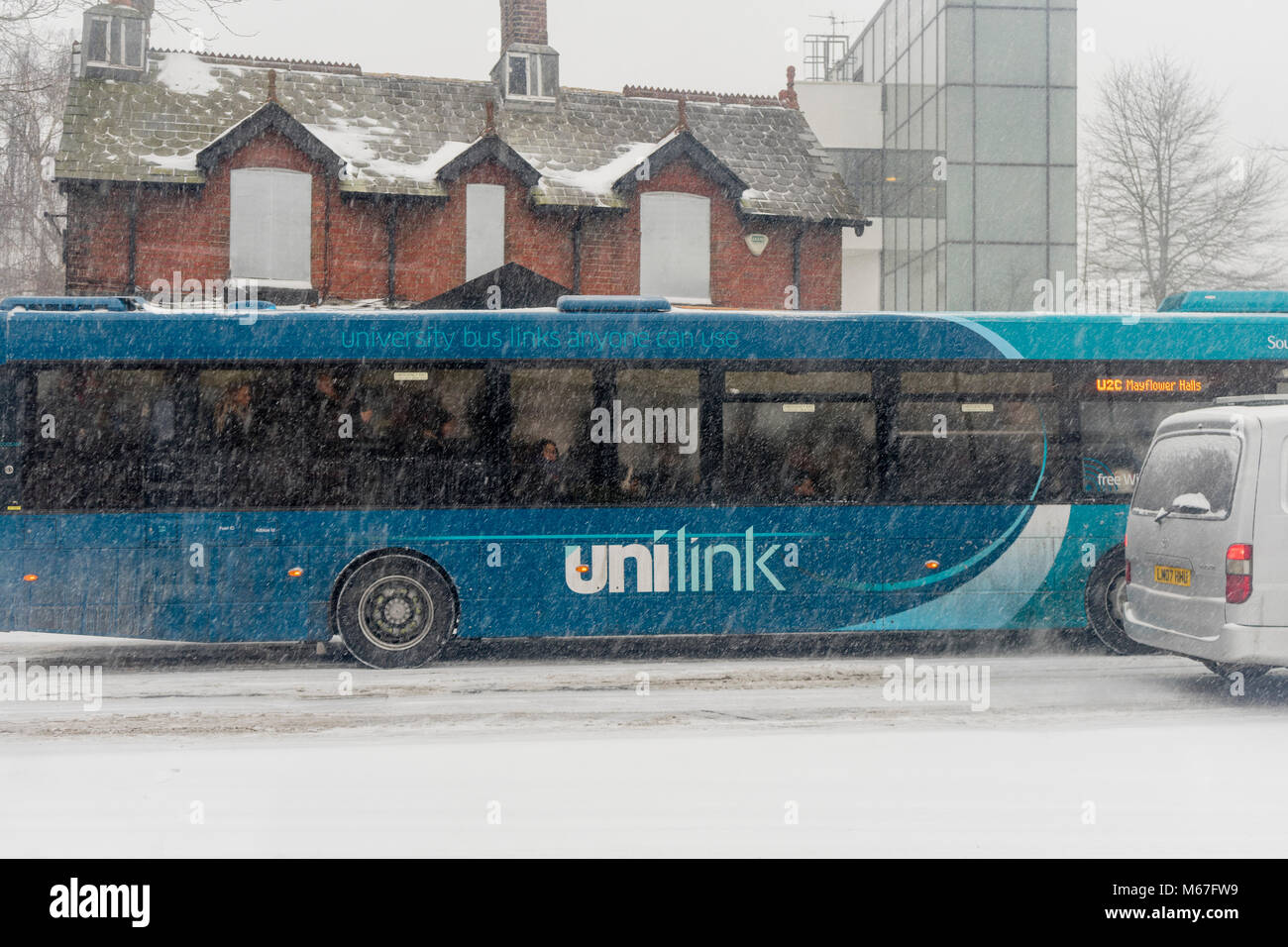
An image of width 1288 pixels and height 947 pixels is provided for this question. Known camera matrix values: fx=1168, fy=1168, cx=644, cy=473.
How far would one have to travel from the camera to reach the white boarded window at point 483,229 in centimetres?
2619

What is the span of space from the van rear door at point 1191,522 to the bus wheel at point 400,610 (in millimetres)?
5692

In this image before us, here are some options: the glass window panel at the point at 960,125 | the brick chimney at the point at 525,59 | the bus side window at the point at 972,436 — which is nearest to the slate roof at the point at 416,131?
the brick chimney at the point at 525,59

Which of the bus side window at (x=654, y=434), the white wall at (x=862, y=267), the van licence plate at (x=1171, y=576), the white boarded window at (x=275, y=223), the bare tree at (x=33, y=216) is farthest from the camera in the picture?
the white wall at (x=862, y=267)

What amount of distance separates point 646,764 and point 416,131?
75.2 ft

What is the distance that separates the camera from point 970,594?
10531 mm

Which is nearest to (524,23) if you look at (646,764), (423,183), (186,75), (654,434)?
(423,183)

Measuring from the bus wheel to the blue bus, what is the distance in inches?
1.0

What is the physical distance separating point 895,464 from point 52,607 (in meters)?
7.39

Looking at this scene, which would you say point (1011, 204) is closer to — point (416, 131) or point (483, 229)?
point (483, 229)

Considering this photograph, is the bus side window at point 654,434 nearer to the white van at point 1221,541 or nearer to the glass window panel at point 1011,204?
the white van at point 1221,541

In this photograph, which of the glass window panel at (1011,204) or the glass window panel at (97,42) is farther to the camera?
the glass window panel at (1011,204)

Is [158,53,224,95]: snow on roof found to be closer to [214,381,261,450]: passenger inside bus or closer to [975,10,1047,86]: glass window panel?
[214,381,261,450]: passenger inside bus

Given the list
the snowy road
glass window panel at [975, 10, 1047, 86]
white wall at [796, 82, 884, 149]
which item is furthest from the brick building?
the snowy road

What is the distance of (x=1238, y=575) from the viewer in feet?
26.0
